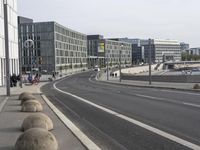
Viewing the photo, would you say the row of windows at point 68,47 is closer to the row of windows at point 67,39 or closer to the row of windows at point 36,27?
the row of windows at point 67,39

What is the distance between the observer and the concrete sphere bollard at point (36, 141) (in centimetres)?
805

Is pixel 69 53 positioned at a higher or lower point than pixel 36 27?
lower

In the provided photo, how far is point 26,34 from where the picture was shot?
151250mm

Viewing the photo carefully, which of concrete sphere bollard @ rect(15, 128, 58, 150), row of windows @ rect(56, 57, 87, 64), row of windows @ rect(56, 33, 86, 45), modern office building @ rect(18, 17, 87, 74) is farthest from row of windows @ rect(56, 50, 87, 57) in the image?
concrete sphere bollard @ rect(15, 128, 58, 150)

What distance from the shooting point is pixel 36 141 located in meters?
8.11

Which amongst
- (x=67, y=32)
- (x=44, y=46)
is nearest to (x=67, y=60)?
(x=67, y=32)

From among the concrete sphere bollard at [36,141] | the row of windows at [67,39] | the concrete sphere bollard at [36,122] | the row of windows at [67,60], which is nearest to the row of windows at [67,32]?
the row of windows at [67,39]

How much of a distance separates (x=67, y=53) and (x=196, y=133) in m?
157

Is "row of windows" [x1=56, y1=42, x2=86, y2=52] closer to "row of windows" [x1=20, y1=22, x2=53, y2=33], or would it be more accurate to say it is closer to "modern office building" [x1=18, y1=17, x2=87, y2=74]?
"modern office building" [x1=18, y1=17, x2=87, y2=74]

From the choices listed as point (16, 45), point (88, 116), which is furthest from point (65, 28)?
point (88, 116)

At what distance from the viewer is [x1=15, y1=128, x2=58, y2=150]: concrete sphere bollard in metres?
8.05

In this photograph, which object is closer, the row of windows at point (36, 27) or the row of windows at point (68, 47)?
the row of windows at point (36, 27)

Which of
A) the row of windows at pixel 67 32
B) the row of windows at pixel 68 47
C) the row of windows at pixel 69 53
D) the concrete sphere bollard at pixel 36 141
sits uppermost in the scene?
the row of windows at pixel 67 32

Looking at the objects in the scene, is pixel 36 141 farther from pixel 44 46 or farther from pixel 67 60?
pixel 67 60
